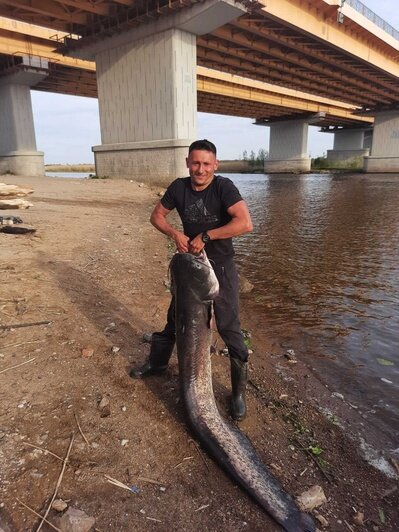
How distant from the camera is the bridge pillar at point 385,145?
171 ft

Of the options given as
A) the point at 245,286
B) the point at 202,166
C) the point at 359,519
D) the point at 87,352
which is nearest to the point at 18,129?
the point at 245,286

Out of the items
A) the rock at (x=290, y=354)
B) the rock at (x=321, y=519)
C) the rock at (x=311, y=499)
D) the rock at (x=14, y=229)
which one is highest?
the rock at (x=14, y=229)

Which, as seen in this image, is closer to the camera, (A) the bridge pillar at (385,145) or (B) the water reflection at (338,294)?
(B) the water reflection at (338,294)

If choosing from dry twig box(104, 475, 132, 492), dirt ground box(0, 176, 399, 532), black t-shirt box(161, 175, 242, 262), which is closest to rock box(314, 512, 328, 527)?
dirt ground box(0, 176, 399, 532)

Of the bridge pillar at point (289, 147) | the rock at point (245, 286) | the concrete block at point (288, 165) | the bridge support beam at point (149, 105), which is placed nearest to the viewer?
the rock at point (245, 286)

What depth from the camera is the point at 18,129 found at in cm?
3284

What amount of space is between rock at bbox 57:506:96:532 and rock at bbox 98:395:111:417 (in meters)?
0.97

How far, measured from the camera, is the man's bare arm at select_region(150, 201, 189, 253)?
10.6 ft

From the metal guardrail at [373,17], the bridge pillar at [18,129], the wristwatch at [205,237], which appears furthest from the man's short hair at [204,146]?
the bridge pillar at [18,129]

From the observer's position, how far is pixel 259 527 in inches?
92.9

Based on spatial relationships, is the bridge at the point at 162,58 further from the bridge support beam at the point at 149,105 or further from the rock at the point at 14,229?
the rock at the point at 14,229

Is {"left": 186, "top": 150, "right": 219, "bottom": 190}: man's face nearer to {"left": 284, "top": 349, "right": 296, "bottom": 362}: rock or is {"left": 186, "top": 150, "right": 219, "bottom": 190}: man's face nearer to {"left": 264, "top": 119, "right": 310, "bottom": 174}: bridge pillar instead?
{"left": 284, "top": 349, "right": 296, "bottom": 362}: rock

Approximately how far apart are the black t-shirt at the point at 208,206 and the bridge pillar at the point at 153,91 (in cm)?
1940

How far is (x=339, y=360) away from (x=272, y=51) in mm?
31365
